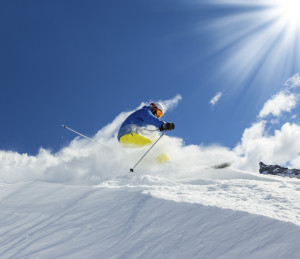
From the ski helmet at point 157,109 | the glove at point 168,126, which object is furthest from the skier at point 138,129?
the glove at point 168,126

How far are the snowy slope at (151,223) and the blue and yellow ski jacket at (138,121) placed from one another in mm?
4958

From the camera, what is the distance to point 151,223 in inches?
137

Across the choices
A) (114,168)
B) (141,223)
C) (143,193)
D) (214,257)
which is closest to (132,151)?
(114,168)

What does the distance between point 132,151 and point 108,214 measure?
7.03m

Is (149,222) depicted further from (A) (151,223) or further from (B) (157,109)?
(B) (157,109)

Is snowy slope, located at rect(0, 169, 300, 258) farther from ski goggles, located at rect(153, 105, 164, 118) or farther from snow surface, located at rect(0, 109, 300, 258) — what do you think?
ski goggles, located at rect(153, 105, 164, 118)

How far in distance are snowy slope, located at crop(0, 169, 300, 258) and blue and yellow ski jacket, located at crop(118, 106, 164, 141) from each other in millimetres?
4958

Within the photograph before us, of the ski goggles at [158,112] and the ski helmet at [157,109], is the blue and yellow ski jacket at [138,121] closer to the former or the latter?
the ski helmet at [157,109]

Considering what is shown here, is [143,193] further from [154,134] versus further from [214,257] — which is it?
[154,134]

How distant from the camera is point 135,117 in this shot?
1065 centimetres

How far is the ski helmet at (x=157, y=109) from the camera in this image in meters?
10.9

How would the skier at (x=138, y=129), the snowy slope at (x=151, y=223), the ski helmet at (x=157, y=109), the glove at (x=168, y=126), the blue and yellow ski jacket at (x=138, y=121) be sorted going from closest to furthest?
the snowy slope at (x=151, y=223)
the glove at (x=168, y=126)
the blue and yellow ski jacket at (x=138, y=121)
the skier at (x=138, y=129)
the ski helmet at (x=157, y=109)

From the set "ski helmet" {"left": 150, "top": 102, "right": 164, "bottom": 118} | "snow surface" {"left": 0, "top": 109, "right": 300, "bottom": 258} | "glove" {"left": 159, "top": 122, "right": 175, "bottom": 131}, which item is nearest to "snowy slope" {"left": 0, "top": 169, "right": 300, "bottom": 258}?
"snow surface" {"left": 0, "top": 109, "right": 300, "bottom": 258}

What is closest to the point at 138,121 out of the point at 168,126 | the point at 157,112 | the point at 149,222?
the point at 157,112
